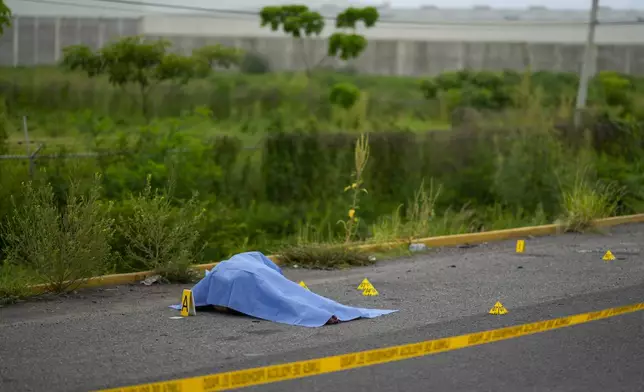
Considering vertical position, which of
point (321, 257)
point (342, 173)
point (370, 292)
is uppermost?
point (370, 292)

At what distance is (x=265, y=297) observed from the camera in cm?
1088

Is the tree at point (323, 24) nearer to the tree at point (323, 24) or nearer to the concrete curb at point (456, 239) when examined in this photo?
the tree at point (323, 24)

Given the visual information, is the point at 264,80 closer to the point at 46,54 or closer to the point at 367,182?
the point at 46,54

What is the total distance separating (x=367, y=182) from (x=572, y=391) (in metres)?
15.6

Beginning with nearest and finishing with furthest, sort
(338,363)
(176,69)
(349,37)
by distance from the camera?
1. (338,363)
2. (176,69)
3. (349,37)

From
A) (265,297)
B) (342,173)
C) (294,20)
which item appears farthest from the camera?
(294,20)

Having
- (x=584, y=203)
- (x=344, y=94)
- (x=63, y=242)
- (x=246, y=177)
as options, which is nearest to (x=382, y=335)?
(x=63, y=242)

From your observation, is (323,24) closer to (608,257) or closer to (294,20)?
(294,20)

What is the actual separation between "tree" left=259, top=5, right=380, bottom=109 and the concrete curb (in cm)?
3660

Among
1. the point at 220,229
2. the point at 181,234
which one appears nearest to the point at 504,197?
the point at 220,229

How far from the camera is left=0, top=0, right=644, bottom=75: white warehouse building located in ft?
169

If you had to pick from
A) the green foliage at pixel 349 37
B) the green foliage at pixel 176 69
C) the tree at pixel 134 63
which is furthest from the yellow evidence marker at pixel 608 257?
the green foliage at pixel 349 37

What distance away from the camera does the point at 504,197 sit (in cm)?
2162

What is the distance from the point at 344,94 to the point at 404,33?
20.4 metres
